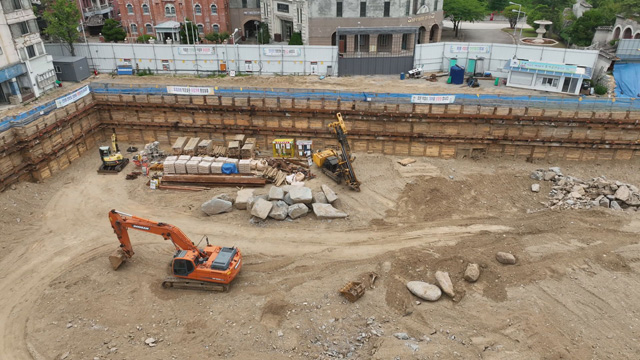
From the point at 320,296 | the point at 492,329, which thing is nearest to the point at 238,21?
the point at 320,296

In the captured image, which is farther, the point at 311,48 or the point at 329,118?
the point at 311,48

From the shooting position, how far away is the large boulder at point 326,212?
27062 mm

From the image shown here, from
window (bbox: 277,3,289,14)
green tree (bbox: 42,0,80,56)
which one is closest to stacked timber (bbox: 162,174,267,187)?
green tree (bbox: 42,0,80,56)

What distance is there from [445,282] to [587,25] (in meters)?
43.2

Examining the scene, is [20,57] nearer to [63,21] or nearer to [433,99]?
[63,21]

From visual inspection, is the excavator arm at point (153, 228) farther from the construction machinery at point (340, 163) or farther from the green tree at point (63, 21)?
the green tree at point (63, 21)

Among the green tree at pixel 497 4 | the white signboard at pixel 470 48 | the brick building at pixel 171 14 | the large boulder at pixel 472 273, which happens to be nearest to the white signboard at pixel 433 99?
the white signboard at pixel 470 48

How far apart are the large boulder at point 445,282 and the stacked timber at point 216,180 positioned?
45.9 ft

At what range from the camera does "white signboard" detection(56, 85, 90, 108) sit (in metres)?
33.7

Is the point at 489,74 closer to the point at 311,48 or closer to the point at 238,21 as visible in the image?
the point at 311,48

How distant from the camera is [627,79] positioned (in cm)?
3972

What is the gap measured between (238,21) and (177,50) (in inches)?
742

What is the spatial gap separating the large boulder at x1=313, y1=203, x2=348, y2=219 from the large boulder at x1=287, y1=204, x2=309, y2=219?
630 mm

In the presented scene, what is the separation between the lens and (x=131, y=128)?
123 ft
